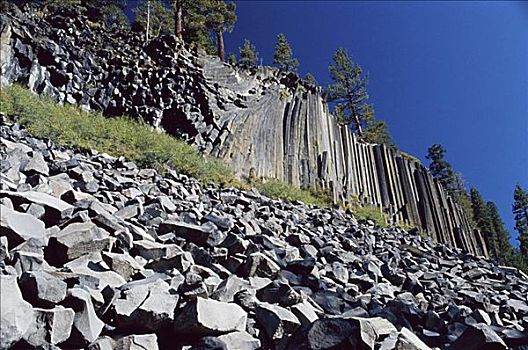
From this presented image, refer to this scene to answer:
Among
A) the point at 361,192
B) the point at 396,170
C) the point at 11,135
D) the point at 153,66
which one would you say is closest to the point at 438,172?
the point at 396,170

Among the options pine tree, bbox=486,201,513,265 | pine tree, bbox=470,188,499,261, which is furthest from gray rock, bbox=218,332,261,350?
pine tree, bbox=486,201,513,265

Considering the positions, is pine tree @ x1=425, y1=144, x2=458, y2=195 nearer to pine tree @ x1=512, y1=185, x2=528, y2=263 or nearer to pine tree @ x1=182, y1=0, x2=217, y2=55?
pine tree @ x1=512, y1=185, x2=528, y2=263

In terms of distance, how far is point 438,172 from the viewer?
38719mm

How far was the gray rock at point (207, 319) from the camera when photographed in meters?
1.50

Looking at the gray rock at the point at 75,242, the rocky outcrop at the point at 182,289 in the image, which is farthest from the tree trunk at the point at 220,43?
the gray rock at the point at 75,242

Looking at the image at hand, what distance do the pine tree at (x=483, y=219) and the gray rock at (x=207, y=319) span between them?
3649cm

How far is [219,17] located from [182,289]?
75.7ft

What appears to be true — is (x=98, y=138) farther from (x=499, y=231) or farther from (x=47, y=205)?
(x=499, y=231)

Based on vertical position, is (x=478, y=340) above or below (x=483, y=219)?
below

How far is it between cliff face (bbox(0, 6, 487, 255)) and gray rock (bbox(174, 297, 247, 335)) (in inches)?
375

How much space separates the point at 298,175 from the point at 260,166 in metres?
1.52

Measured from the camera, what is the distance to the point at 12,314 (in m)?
1.16

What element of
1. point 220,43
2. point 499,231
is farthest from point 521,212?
point 220,43

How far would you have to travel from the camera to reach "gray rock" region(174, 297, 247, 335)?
150 centimetres
